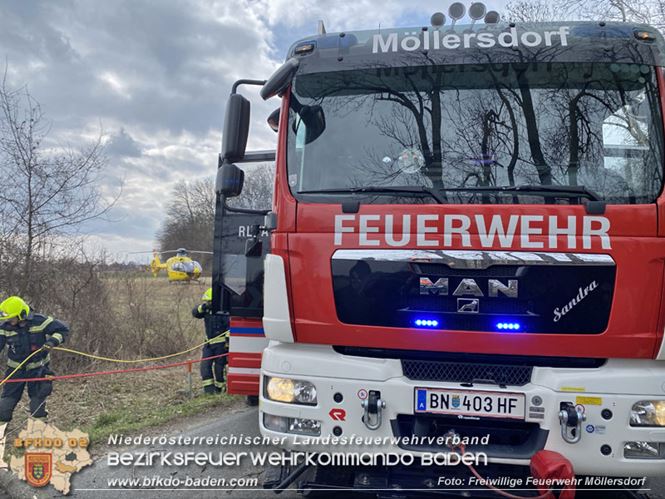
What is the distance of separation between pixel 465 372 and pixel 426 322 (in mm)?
381

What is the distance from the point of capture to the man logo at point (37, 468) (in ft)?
13.7

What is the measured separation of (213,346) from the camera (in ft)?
25.9

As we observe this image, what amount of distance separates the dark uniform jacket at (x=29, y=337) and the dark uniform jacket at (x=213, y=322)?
6.72 feet

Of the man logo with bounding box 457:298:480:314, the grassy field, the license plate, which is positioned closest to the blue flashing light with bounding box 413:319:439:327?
the man logo with bounding box 457:298:480:314

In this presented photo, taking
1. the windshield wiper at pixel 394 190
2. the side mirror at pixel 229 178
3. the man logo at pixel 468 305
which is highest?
the side mirror at pixel 229 178

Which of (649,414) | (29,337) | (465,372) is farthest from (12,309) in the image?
(649,414)

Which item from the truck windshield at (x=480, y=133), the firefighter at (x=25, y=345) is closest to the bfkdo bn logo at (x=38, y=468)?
A: the firefighter at (x=25, y=345)

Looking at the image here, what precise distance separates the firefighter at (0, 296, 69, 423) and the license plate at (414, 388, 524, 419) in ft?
16.8

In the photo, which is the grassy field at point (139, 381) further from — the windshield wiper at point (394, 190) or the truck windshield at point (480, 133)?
the truck windshield at point (480, 133)

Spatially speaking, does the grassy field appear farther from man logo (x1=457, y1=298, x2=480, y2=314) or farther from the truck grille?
man logo (x1=457, y1=298, x2=480, y2=314)

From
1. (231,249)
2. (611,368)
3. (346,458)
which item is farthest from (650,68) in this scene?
(231,249)

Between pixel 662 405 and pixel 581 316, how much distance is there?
0.60m

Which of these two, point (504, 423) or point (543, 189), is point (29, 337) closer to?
point (504, 423)

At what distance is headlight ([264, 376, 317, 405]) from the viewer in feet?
9.70
